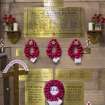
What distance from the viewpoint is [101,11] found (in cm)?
796

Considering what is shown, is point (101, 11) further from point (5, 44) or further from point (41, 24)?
point (5, 44)

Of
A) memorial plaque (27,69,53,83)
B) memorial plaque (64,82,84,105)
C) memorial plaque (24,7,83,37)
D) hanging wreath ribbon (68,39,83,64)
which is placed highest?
memorial plaque (24,7,83,37)

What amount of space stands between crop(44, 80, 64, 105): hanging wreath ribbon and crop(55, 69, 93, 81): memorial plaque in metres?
0.13

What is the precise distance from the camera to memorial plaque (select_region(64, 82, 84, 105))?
7.98 m

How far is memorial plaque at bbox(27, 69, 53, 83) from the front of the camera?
7996 millimetres

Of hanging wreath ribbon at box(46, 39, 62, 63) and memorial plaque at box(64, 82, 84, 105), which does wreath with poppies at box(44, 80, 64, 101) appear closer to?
memorial plaque at box(64, 82, 84, 105)

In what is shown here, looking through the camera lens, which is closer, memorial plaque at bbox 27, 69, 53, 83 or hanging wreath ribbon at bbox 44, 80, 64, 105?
hanging wreath ribbon at bbox 44, 80, 64, 105

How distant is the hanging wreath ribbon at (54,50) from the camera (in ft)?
26.0

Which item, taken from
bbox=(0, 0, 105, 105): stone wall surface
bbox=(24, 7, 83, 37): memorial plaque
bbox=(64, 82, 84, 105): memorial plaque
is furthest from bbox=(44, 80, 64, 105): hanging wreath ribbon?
bbox=(24, 7, 83, 37): memorial plaque

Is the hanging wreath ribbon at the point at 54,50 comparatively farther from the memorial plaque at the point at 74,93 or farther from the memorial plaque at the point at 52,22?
the memorial plaque at the point at 74,93

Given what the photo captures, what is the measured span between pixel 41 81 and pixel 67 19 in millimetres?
1291

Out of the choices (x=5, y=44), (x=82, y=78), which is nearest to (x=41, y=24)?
(x=5, y=44)

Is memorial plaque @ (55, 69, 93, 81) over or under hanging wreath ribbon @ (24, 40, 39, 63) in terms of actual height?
under

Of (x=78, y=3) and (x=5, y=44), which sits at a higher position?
(x=78, y=3)
